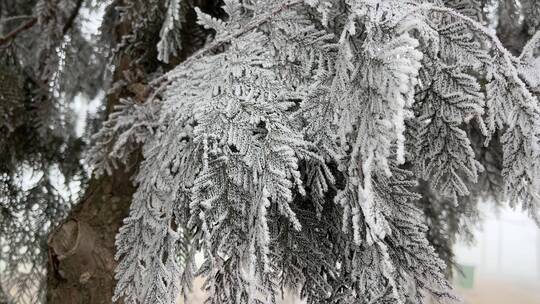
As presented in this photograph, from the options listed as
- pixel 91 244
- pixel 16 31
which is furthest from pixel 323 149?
pixel 16 31

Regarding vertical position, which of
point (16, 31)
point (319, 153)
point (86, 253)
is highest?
point (16, 31)

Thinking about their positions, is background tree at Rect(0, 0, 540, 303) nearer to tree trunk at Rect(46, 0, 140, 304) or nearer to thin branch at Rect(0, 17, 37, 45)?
tree trunk at Rect(46, 0, 140, 304)

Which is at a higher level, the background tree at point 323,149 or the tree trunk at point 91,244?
the background tree at point 323,149

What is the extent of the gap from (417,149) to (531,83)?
188mm

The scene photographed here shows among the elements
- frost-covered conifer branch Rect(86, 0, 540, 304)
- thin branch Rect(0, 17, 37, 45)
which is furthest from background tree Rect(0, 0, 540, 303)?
thin branch Rect(0, 17, 37, 45)

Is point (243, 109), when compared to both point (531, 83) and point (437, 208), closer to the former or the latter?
point (531, 83)

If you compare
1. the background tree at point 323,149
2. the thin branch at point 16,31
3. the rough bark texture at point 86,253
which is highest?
the thin branch at point 16,31

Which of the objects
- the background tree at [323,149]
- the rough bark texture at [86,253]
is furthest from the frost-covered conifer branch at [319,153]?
the rough bark texture at [86,253]

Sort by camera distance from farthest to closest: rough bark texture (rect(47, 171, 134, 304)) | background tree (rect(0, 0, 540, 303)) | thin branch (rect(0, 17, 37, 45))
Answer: thin branch (rect(0, 17, 37, 45)), rough bark texture (rect(47, 171, 134, 304)), background tree (rect(0, 0, 540, 303))

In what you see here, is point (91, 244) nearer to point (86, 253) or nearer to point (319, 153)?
point (86, 253)

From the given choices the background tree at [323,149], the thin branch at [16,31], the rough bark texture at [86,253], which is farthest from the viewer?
the thin branch at [16,31]

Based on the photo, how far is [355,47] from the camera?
74 cm

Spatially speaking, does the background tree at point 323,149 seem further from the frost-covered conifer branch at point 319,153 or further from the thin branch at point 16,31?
the thin branch at point 16,31

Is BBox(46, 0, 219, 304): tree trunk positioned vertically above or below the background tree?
below
